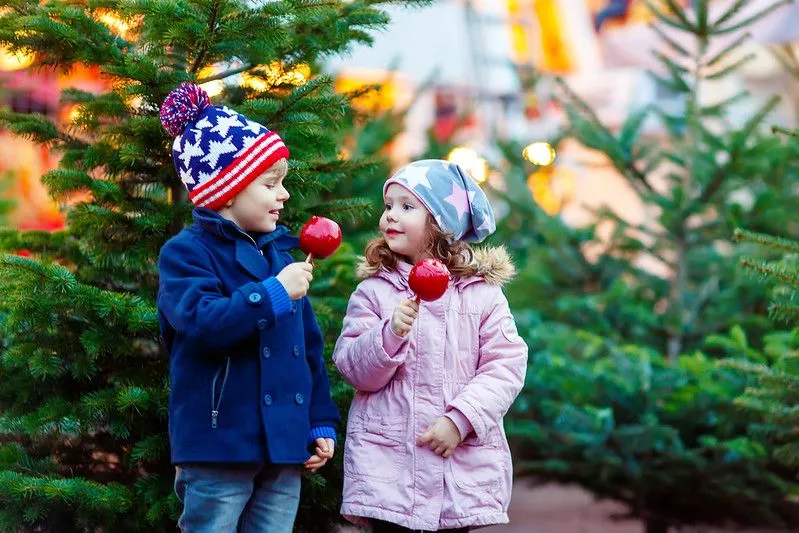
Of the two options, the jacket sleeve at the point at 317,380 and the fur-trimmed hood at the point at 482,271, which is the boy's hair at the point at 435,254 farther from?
the jacket sleeve at the point at 317,380

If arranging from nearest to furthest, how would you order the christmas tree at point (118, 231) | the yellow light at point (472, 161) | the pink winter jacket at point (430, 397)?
the pink winter jacket at point (430, 397) < the christmas tree at point (118, 231) < the yellow light at point (472, 161)

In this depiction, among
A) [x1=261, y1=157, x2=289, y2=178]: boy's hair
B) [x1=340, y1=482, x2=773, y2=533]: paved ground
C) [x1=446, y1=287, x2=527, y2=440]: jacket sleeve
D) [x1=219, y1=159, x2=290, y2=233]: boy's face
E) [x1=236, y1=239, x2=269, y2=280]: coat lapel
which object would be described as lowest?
[x1=340, y1=482, x2=773, y2=533]: paved ground

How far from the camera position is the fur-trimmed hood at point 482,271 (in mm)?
3627

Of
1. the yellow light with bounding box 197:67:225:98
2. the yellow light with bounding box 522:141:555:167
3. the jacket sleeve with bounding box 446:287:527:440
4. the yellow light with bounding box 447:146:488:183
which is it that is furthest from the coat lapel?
the yellow light with bounding box 522:141:555:167

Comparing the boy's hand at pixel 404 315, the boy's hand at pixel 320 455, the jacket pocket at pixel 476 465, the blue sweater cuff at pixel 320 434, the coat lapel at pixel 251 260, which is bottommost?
the jacket pocket at pixel 476 465

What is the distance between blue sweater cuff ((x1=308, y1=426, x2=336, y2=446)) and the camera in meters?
3.32

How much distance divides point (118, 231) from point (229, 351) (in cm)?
98

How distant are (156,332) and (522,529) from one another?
4.00 metres

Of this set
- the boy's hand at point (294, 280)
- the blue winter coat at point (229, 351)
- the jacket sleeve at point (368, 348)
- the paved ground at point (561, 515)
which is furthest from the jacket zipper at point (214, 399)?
the paved ground at point (561, 515)

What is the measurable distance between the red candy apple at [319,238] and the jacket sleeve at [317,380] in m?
0.24

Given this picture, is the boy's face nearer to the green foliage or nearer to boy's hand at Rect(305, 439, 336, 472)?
boy's hand at Rect(305, 439, 336, 472)

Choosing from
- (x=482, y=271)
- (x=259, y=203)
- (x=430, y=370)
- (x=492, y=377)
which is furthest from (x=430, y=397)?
(x=259, y=203)

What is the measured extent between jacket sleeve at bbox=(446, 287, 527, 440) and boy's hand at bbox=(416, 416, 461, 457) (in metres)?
0.02

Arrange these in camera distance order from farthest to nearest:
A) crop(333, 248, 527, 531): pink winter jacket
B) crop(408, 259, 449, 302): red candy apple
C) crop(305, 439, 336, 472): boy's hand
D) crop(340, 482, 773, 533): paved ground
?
crop(340, 482, 773, 533): paved ground
crop(333, 248, 527, 531): pink winter jacket
crop(305, 439, 336, 472): boy's hand
crop(408, 259, 449, 302): red candy apple
